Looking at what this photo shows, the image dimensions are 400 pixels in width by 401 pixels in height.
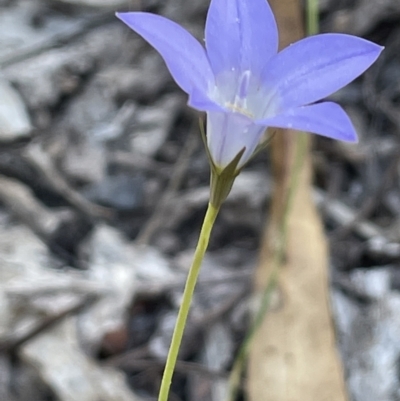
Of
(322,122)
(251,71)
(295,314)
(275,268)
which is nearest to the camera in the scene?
(322,122)

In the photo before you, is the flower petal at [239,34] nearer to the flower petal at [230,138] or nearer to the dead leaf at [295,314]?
the flower petal at [230,138]

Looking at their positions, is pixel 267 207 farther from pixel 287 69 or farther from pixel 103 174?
pixel 287 69

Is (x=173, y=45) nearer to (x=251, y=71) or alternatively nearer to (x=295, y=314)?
(x=251, y=71)

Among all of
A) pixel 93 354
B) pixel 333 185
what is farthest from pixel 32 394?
pixel 333 185

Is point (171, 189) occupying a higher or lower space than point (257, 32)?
lower

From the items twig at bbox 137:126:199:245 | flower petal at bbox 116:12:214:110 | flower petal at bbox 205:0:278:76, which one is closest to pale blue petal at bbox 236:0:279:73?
flower petal at bbox 205:0:278:76

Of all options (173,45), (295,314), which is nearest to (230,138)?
(173,45)

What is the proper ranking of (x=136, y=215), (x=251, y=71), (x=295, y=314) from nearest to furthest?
(x=251, y=71) → (x=295, y=314) → (x=136, y=215)
